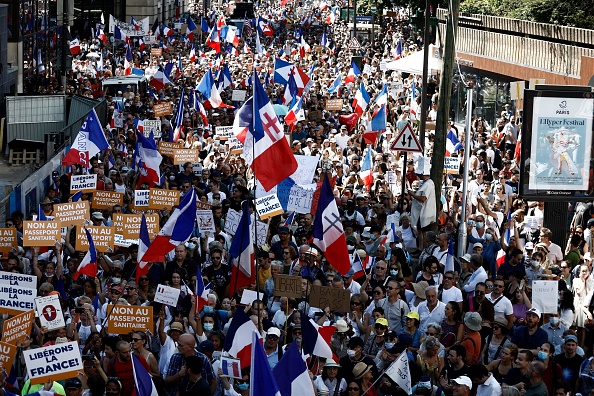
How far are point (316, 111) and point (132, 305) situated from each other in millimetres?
17064

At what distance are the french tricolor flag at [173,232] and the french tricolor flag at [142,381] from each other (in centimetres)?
387

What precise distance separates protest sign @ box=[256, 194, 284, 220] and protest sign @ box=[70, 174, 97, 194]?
118 inches

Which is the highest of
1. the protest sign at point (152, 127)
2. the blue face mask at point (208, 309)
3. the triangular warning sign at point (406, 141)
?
the triangular warning sign at point (406, 141)

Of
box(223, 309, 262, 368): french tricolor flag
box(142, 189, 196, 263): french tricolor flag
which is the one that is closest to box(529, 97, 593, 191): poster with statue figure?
box(142, 189, 196, 263): french tricolor flag

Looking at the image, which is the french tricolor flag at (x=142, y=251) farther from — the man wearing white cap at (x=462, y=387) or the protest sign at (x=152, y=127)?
the protest sign at (x=152, y=127)

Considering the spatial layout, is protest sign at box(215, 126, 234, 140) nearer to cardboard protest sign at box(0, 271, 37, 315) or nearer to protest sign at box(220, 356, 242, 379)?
cardboard protest sign at box(0, 271, 37, 315)

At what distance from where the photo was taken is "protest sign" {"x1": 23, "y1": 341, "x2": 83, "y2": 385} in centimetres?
1053

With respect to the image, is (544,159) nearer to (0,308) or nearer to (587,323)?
(587,323)

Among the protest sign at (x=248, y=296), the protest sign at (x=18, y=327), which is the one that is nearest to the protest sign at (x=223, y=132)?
the protest sign at (x=248, y=296)

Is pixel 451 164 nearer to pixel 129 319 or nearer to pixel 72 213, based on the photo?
pixel 72 213

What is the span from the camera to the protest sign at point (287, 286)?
494 inches

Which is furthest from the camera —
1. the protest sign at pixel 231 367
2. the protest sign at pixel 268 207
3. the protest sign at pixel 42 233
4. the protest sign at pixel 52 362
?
the protest sign at pixel 268 207

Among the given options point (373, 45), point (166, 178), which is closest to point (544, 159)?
point (166, 178)

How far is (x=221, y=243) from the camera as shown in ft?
50.2
